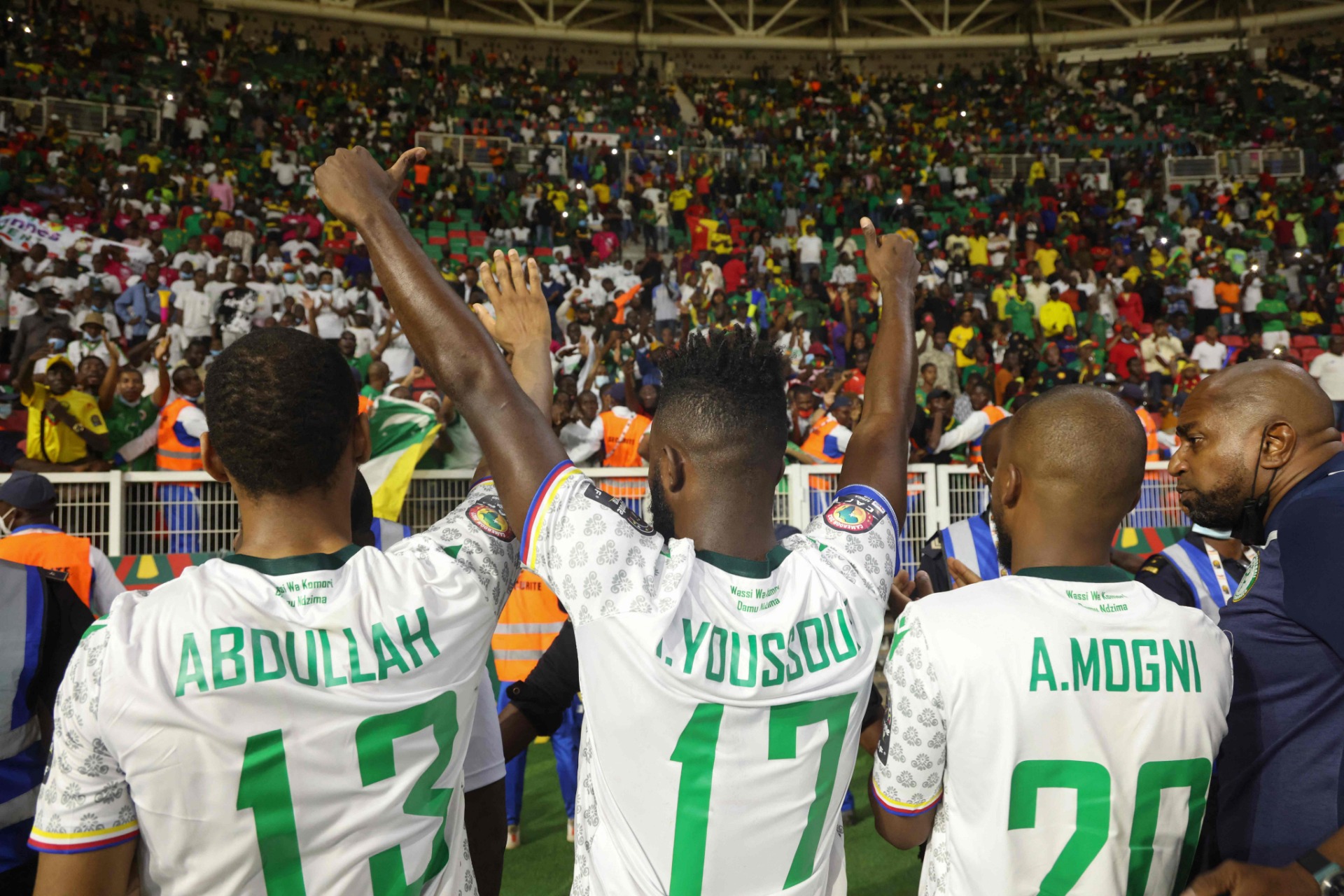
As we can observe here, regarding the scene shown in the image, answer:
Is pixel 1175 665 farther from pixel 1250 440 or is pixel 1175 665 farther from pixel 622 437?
pixel 622 437

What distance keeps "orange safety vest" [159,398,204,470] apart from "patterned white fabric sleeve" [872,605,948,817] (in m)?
6.00

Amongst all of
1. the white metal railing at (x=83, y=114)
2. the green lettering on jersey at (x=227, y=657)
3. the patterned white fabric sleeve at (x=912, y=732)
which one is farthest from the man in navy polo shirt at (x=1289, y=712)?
Result: the white metal railing at (x=83, y=114)

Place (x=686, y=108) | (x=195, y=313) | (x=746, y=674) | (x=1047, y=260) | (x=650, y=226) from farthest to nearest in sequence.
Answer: (x=686, y=108)
(x=650, y=226)
(x=1047, y=260)
(x=195, y=313)
(x=746, y=674)

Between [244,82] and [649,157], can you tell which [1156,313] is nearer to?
[649,157]

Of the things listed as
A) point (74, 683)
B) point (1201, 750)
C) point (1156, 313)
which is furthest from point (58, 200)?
point (1156, 313)

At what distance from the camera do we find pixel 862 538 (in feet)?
5.83

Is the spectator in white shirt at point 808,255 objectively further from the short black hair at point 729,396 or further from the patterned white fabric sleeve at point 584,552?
the patterned white fabric sleeve at point 584,552

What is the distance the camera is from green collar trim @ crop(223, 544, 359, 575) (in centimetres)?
160

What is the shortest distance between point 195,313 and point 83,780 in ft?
39.4

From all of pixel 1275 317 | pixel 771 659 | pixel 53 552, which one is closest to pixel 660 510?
pixel 771 659

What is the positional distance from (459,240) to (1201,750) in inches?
685

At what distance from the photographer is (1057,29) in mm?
28562

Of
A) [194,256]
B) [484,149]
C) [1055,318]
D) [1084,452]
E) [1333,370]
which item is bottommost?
[1084,452]

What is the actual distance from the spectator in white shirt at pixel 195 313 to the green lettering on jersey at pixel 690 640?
11905mm
